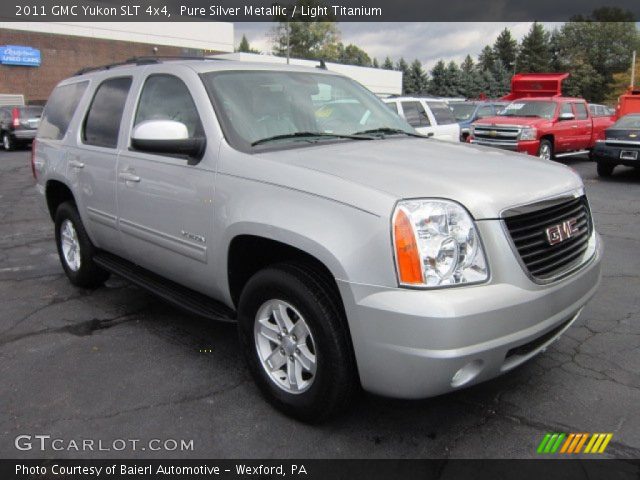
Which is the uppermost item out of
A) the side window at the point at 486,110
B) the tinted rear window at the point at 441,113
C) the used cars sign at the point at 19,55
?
the used cars sign at the point at 19,55

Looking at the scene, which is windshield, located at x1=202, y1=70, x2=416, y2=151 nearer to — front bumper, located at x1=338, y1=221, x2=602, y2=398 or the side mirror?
the side mirror

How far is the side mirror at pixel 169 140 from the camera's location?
3.30 m

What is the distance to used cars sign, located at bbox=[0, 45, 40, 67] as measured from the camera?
3534 cm

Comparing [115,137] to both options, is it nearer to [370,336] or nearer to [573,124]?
[370,336]

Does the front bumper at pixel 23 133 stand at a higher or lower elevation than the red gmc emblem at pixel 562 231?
higher

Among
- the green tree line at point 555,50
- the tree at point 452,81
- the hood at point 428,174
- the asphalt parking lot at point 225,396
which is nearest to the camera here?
the hood at point 428,174

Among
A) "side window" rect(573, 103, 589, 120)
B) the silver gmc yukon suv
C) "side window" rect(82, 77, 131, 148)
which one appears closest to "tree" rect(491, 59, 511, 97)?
"side window" rect(573, 103, 589, 120)

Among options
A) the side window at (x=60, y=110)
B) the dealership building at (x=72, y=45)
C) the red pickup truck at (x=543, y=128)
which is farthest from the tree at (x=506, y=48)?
the side window at (x=60, y=110)

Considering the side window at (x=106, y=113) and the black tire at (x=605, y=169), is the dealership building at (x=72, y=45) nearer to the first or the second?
the black tire at (x=605, y=169)

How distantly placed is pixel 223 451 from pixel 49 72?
4151cm

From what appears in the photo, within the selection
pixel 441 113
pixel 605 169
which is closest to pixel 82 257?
pixel 441 113

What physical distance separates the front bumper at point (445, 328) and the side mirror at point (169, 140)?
1.38m
